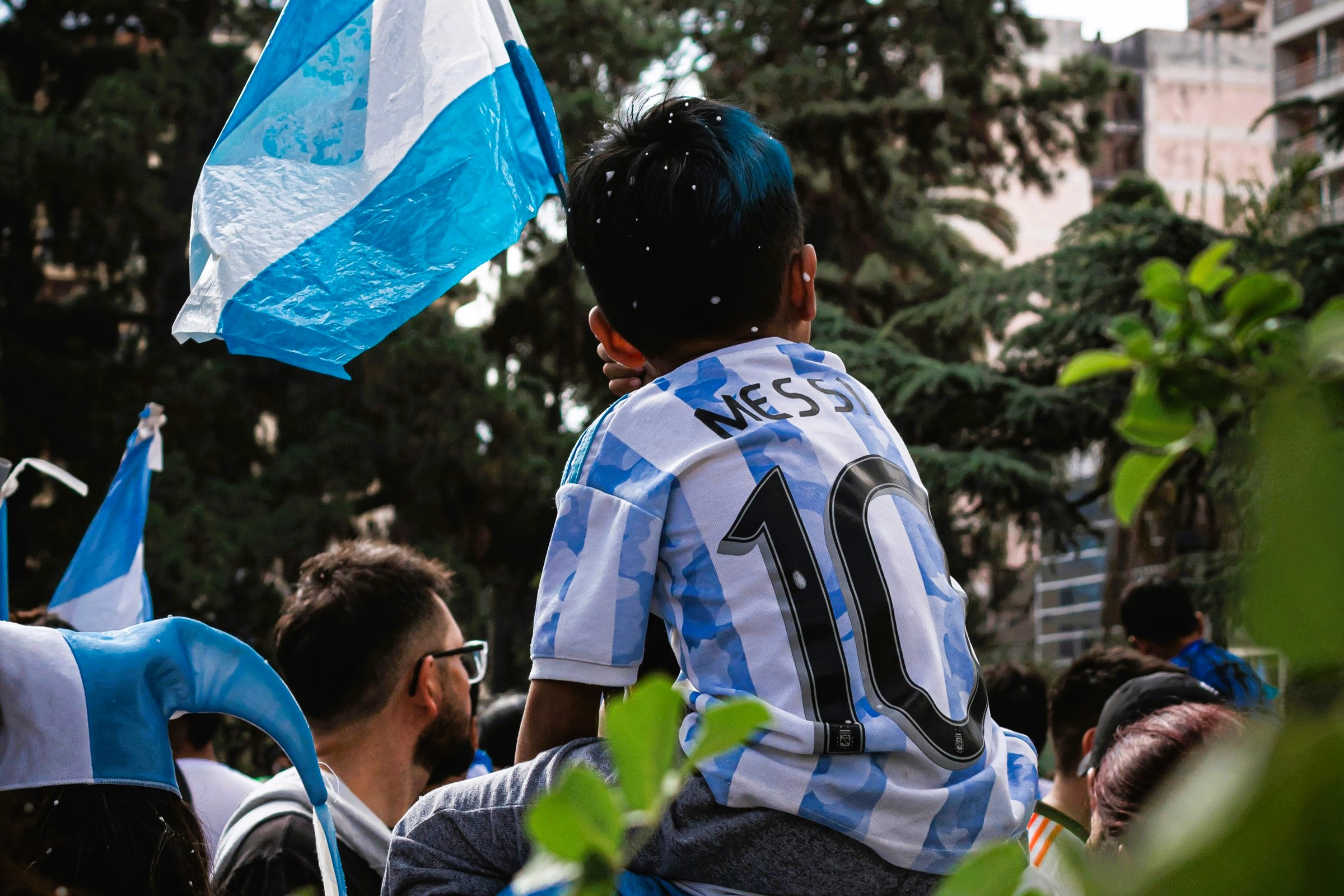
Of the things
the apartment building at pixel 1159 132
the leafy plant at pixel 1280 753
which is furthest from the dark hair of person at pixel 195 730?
the apartment building at pixel 1159 132

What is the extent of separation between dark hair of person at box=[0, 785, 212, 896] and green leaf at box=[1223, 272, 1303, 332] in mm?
1149

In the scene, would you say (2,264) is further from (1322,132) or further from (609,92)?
(1322,132)

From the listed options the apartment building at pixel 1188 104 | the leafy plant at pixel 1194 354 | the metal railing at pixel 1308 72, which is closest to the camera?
the leafy plant at pixel 1194 354

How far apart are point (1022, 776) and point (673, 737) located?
4.04ft

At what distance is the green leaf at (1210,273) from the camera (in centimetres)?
53

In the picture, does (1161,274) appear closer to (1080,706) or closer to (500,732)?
(1080,706)

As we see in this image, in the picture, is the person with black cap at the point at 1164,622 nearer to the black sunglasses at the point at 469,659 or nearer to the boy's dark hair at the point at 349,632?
the black sunglasses at the point at 469,659

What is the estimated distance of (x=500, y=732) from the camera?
4324 millimetres

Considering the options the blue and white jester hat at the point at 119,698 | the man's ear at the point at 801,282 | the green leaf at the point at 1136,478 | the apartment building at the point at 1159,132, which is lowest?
the apartment building at the point at 1159,132

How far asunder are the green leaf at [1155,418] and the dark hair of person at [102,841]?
1100 millimetres

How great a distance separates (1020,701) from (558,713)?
3.51 meters

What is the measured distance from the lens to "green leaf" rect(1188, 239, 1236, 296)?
53cm

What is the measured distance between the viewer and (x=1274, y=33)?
33875mm

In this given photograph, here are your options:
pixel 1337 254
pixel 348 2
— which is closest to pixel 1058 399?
pixel 1337 254
